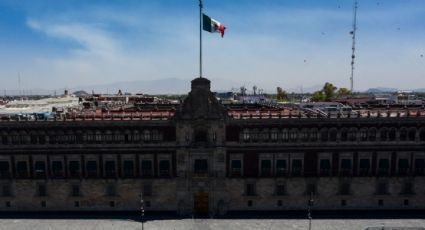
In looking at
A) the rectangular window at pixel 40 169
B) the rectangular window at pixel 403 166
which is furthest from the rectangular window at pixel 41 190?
the rectangular window at pixel 403 166

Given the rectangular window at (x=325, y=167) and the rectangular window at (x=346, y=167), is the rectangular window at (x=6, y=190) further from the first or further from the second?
the rectangular window at (x=346, y=167)

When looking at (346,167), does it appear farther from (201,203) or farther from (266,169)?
(201,203)

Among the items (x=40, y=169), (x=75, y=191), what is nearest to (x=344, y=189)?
(x=75, y=191)

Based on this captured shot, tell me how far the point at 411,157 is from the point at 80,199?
45.2 m

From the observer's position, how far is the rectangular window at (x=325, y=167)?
169 feet

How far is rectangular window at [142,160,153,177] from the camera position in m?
51.3

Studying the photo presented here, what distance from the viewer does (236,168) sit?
51594 mm

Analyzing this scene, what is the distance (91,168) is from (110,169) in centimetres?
257

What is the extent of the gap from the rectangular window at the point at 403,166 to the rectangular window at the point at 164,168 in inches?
1229

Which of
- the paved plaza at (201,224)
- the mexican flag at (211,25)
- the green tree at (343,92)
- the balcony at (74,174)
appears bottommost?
the paved plaza at (201,224)

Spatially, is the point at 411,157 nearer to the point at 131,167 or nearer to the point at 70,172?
the point at 131,167

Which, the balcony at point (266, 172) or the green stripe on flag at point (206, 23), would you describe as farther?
the balcony at point (266, 172)

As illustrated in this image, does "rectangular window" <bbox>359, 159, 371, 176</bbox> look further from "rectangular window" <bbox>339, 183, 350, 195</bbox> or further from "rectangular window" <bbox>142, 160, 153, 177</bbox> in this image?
"rectangular window" <bbox>142, 160, 153, 177</bbox>

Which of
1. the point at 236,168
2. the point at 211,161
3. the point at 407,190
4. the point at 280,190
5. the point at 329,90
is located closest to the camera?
the point at 211,161
